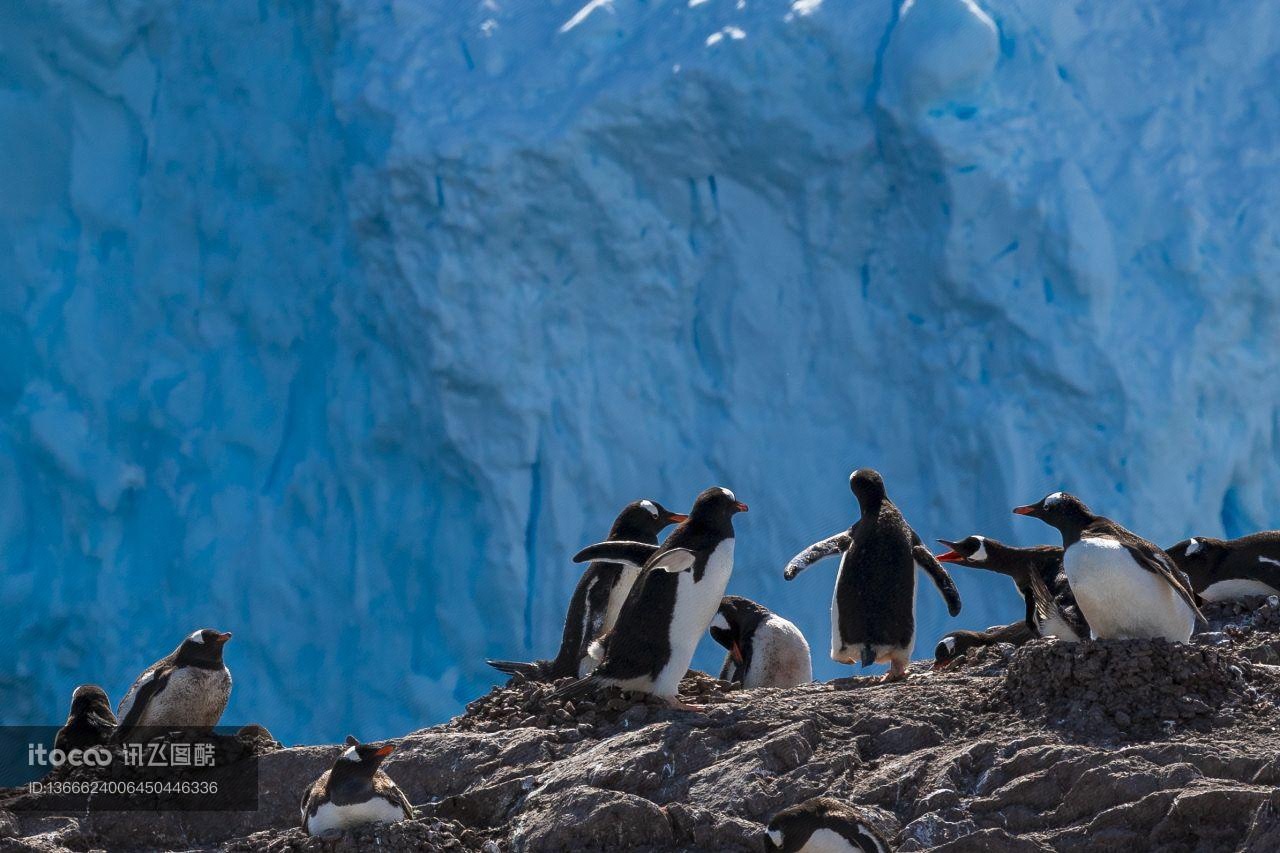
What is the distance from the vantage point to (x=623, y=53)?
984cm

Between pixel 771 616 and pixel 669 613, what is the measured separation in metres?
1.54

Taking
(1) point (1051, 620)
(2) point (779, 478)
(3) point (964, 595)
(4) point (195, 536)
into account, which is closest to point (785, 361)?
(2) point (779, 478)

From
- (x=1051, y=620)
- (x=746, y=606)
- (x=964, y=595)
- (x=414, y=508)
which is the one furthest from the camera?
(x=414, y=508)

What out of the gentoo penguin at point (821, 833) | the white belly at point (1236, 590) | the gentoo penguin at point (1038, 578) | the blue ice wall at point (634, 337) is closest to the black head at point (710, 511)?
the gentoo penguin at point (1038, 578)

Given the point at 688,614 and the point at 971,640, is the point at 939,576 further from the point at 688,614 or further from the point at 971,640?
A: the point at 688,614

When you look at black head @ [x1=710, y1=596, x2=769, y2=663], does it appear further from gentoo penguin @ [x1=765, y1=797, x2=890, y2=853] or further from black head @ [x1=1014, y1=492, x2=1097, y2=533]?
gentoo penguin @ [x1=765, y1=797, x2=890, y2=853]

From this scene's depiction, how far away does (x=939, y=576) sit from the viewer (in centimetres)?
538

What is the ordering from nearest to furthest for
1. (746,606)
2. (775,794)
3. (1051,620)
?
(775,794)
(1051,620)
(746,606)

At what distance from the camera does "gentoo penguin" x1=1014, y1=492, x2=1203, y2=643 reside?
4031 mm

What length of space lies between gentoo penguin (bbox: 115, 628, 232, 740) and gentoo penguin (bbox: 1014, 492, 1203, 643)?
245cm

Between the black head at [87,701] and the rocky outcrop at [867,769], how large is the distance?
771mm

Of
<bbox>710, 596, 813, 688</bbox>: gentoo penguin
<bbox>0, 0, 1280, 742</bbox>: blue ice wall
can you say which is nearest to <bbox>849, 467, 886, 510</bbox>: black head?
<bbox>710, 596, 813, 688</bbox>: gentoo penguin

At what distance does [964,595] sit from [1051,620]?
4303mm

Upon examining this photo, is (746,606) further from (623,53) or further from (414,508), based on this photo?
(623,53)
